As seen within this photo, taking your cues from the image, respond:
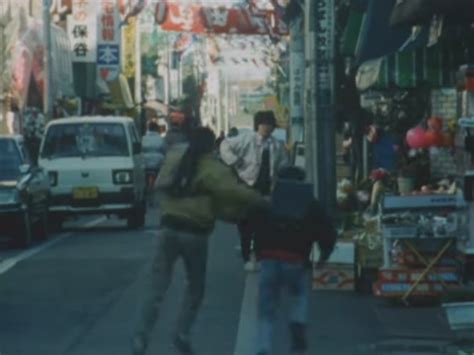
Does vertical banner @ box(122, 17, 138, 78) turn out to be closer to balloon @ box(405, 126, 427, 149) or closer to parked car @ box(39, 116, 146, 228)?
parked car @ box(39, 116, 146, 228)

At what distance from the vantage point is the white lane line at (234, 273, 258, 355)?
13009 millimetres

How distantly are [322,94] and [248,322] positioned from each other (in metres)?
7.69

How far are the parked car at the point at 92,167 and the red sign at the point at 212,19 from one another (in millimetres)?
15965

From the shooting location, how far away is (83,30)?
54.5 m

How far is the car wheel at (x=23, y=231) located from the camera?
79.9ft

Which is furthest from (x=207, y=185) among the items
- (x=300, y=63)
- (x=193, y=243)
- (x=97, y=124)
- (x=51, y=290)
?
(x=300, y=63)

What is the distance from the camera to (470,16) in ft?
45.9

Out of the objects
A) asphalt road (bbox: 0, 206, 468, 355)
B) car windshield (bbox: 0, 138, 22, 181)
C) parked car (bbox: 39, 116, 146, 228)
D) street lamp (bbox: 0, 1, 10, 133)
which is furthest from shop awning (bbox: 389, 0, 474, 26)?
street lamp (bbox: 0, 1, 10, 133)

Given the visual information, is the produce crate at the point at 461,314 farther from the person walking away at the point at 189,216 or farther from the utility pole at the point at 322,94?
the utility pole at the point at 322,94

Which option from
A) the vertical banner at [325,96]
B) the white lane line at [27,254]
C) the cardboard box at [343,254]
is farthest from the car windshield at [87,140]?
the cardboard box at [343,254]

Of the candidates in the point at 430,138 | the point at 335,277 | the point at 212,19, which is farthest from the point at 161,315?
the point at 212,19

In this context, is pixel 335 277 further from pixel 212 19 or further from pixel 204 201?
pixel 212 19

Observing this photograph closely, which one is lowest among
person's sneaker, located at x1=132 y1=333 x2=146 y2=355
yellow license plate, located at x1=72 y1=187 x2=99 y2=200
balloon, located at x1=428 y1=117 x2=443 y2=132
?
yellow license plate, located at x1=72 y1=187 x2=99 y2=200

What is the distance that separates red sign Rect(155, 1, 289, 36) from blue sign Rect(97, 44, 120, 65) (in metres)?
5.75
